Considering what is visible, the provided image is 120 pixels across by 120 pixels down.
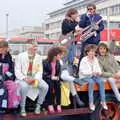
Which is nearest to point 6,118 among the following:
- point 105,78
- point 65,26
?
point 105,78

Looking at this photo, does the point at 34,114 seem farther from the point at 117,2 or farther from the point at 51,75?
the point at 117,2

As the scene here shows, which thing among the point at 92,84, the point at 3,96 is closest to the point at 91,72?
the point at 92,84

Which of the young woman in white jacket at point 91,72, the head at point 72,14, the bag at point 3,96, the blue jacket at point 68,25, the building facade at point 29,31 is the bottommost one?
the bag at point 3,96

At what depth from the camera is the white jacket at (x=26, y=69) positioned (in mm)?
7051

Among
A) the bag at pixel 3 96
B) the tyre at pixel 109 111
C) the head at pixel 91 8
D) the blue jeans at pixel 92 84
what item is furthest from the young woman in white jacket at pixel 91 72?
the bag at pixel 3 96

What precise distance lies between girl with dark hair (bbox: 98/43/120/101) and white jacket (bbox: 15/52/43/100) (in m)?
1.41

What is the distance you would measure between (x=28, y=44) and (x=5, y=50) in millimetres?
467

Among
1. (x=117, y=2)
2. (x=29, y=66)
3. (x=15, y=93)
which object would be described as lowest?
(x=15, y=93)

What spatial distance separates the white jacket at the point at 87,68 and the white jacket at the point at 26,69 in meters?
0.96

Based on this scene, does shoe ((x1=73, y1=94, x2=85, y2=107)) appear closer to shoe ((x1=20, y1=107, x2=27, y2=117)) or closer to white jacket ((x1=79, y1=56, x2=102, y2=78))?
white jacket ((x1=79, y1=56, x2=102, y2=78))

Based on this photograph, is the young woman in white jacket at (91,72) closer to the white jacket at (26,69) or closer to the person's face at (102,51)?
the person's face at (102,51)

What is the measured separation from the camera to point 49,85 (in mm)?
7219

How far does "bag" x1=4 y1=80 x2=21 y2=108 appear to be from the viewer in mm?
6754

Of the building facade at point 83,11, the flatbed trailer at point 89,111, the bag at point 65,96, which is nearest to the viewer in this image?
the flatbed trailer at point 89,111
